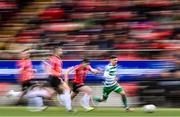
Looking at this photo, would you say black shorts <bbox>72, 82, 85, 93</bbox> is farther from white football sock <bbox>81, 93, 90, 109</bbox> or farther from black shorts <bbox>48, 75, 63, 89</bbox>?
black shorts <bbox>48, 75, 63, 89</bbox>

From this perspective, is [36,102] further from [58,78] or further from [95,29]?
[95,29]

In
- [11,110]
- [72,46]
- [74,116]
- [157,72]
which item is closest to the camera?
[74,116]

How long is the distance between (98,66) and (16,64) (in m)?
2.31

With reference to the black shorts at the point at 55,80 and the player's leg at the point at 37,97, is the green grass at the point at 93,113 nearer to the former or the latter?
the player's leg at the point at 37,97

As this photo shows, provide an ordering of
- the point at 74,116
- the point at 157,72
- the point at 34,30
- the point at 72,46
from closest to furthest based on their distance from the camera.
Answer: the point at 74,116 < the point at 157,72 < the point at 72,46 < the point at 34,30

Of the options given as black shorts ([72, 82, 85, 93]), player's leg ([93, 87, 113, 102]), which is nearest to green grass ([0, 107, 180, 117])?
player's leg ([93, 87, 113, 102])

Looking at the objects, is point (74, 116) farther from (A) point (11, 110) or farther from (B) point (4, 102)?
(B) point (4, 102)

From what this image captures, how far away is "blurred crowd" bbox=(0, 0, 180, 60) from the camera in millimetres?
16859

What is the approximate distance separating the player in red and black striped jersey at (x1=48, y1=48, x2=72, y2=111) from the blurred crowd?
2.82 meters

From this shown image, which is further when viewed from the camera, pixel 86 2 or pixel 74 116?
pixel 86 2

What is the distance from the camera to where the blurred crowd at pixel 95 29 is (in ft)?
55.3

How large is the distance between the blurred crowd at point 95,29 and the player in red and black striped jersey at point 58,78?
282cm

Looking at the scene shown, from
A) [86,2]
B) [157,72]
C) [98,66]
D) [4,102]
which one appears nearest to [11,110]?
[4,102]

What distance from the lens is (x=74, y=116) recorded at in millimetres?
13047
